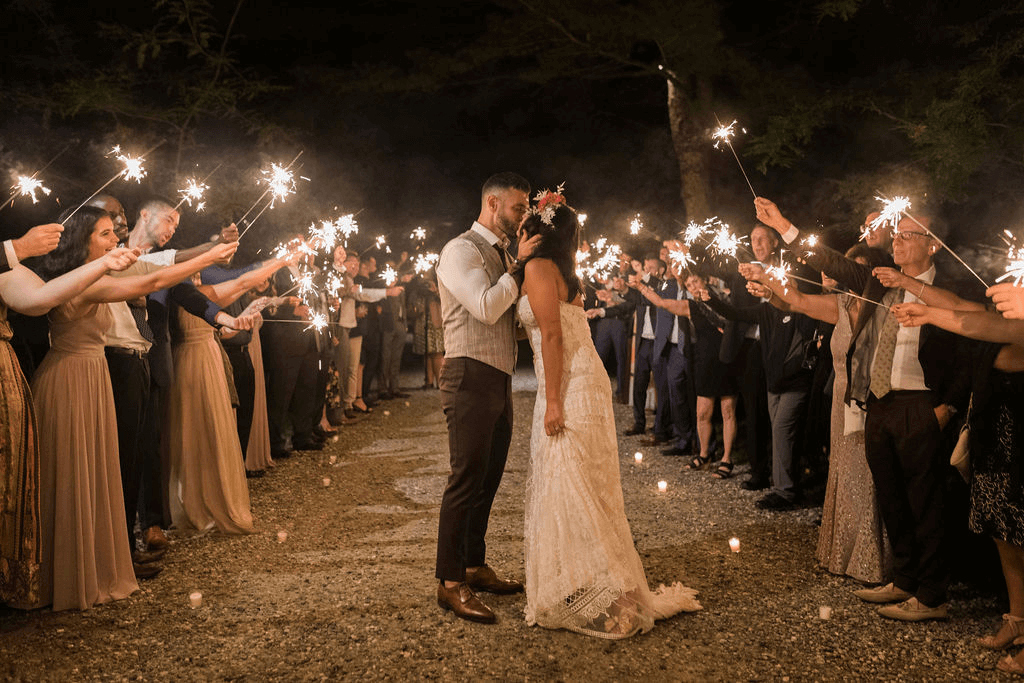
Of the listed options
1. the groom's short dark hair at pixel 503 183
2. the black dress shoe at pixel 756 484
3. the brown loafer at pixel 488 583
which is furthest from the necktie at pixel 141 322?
the black dress shoe at pixel 756 484

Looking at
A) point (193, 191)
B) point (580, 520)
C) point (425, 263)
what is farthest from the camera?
point (425, 263)

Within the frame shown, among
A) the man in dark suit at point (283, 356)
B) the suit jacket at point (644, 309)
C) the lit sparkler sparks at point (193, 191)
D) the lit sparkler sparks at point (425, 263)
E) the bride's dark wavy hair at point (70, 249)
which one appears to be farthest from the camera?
the lit sparkler sparks at point (425, 263)

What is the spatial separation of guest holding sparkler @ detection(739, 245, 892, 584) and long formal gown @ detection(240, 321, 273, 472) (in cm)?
498

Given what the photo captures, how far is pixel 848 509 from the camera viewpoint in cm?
468

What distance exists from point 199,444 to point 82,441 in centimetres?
142

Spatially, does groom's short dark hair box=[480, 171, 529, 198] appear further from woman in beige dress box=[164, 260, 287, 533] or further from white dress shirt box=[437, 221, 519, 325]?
woman in beige dress box=[164, 260, 287, 533]

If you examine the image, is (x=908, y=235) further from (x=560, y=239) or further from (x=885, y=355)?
(x=560, y=239)

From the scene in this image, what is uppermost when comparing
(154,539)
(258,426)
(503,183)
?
(503,183)

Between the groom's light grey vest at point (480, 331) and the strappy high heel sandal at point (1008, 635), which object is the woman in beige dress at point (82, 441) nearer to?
the groom's light grey vest at point (480, 331)

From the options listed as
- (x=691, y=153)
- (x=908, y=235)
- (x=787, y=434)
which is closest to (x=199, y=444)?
(x=787, y=434)

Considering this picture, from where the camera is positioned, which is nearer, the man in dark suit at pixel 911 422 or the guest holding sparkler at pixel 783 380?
the man in dark suit at pixel 911 422

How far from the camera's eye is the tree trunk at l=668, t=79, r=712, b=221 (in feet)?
39.8

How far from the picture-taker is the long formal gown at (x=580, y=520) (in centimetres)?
383

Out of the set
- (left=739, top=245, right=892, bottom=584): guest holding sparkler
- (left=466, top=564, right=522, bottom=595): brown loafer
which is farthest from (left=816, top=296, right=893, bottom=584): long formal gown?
(left=466, top=564, right=522, bottom=595): brown loafer
